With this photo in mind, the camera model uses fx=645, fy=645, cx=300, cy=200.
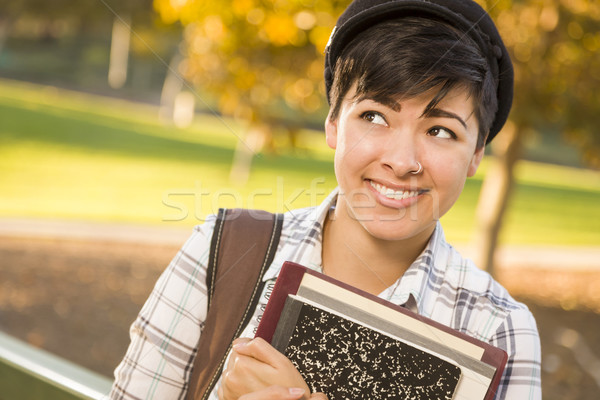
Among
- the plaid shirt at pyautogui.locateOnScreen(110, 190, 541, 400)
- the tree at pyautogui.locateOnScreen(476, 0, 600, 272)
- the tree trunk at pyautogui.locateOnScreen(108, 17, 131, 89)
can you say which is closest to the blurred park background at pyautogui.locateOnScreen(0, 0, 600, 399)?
the tree at pyautogui.locateOnScreen(476, 0, 600, 272)

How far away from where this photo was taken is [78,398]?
1.91 metres

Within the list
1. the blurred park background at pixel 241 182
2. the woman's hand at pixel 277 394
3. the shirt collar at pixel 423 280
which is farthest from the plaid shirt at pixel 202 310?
the blurred park background at pixel 241 182

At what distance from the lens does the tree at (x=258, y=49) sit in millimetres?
3684

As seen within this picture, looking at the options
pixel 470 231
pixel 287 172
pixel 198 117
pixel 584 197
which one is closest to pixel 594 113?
pixel 470 231

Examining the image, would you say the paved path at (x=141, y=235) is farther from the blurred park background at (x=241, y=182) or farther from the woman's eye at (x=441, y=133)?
the woman's eye at (x=441, y=133)

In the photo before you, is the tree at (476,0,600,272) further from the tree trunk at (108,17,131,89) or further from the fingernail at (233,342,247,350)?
the tree trunk at (108,17,131,89)

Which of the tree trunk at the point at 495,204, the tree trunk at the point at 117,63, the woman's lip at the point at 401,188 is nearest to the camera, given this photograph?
the woman's lip at the point at 401,188

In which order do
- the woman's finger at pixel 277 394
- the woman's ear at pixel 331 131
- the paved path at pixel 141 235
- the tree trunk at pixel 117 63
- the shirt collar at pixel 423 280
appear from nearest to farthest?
the woman's finger at pixel 277 394 → the shirt collar at pixel 423 280 → the woman's ear at pixel 331 131 → the paved path at pixel 141 235 → the tree trunk at pixel 117 63

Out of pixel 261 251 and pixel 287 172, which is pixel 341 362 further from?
pixel 287 172

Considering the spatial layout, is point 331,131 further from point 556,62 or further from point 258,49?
point 556,62

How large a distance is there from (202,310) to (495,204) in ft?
16.4

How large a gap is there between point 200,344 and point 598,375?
18.5 feet

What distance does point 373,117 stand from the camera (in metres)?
1.41

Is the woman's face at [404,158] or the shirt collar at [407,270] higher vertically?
the woman's face at [404,158]
